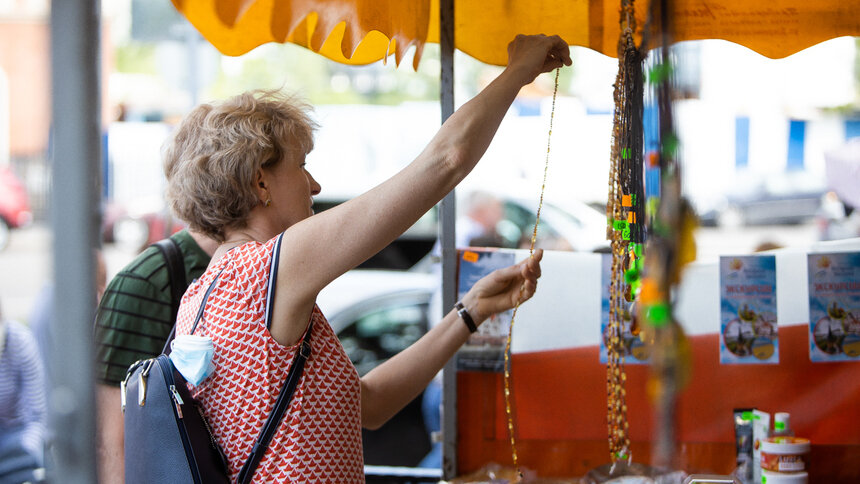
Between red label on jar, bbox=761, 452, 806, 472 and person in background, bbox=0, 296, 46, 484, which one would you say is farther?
person in background, bbox=0, 296, 46, 484

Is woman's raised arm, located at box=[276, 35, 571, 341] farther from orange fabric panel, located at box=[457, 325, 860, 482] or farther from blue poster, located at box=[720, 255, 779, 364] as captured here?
blue poster, located at box=[720, 255, 779, 364]

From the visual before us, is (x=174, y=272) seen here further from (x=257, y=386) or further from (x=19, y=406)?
(x=19, y=406)

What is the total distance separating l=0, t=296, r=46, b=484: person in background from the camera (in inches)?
129

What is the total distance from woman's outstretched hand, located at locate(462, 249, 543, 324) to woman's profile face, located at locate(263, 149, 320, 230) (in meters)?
0.56

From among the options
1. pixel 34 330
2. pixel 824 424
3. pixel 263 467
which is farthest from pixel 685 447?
pixel 34 330

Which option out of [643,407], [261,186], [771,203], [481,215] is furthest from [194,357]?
[771,203]

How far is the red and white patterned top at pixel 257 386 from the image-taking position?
149 cm

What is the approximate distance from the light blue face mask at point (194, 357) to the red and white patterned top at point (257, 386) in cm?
2

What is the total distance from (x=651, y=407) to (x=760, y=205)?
6.91 metres

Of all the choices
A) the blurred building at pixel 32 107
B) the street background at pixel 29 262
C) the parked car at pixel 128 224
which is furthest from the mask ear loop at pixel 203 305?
the parked car at pixel 128 224

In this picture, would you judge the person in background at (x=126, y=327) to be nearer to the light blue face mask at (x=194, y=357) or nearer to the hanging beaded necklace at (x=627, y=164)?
the light blue face mask at (x=194, y=357)

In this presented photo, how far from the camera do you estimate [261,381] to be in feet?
4.91

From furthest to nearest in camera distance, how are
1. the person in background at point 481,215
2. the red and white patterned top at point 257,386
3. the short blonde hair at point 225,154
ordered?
1. the person in background at point 481,215
2. the short blonde hair at point 225,154
3. the red and white patterned top at point 257,386

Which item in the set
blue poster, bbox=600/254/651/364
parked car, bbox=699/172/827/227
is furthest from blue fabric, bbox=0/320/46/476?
parked car, bbox=699/172/827/227
